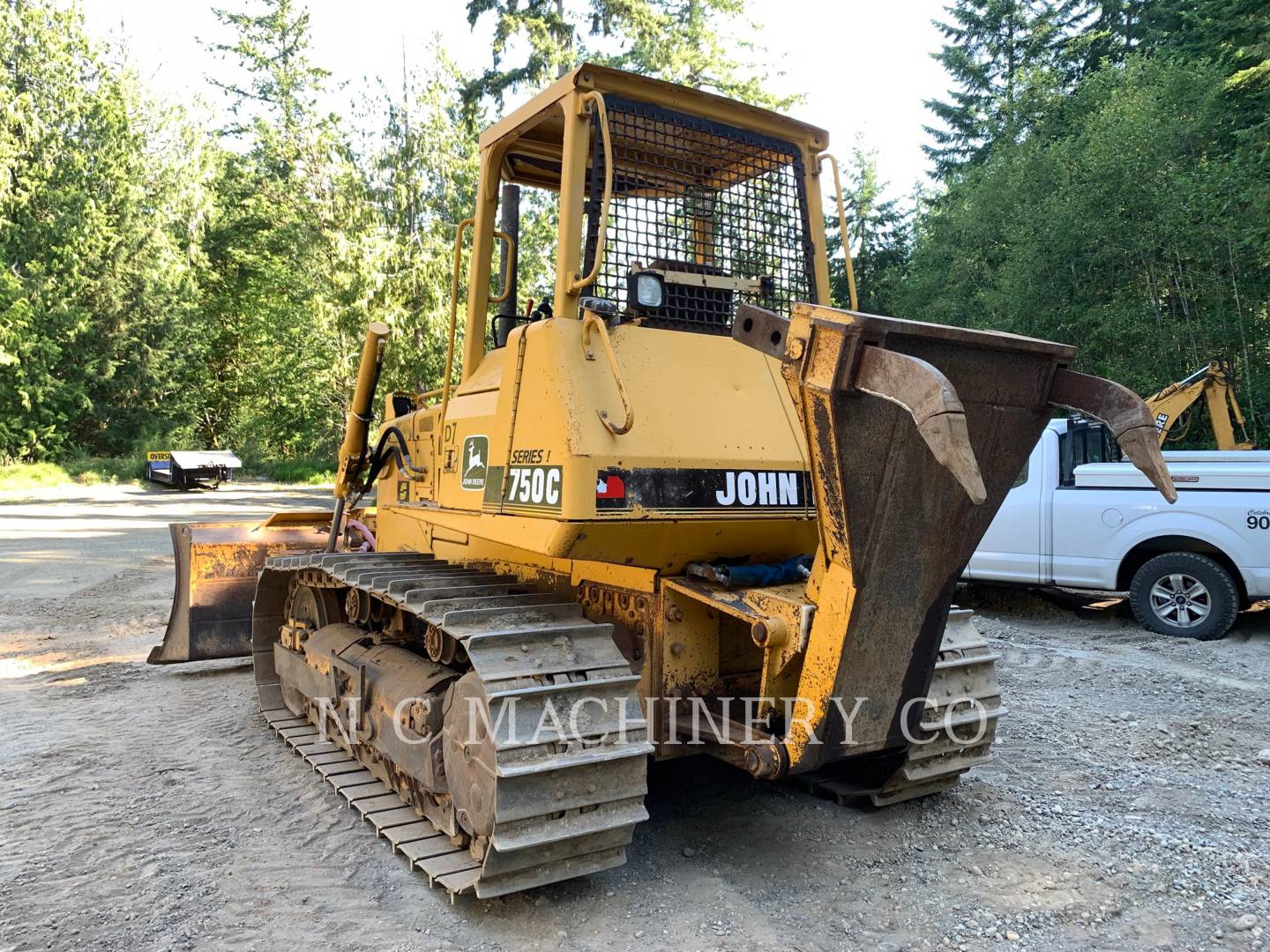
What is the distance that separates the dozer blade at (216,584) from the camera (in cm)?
670

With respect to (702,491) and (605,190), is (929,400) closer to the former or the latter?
(702,491)

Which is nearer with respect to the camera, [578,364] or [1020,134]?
[578,364]

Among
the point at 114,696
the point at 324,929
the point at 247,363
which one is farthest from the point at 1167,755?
the point at 247,363

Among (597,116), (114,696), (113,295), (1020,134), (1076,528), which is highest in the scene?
(1020,134)

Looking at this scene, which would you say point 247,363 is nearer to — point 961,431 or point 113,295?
point 113,295

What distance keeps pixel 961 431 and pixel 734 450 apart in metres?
1.29

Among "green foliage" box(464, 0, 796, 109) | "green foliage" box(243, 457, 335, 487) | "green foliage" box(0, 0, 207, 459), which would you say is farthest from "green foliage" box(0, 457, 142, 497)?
"green foliage" box(464, 0, 796, 109)

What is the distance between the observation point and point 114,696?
661 centimetres

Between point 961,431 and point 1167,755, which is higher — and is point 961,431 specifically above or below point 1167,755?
above

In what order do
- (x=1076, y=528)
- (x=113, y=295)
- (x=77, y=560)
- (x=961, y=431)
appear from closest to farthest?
(x=961, y=431), (x=1076, y=528), (x=77, y=560), (x=113, y=295)

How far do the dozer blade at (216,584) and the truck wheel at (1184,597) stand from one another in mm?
7072

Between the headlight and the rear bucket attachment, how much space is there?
863 millimetres

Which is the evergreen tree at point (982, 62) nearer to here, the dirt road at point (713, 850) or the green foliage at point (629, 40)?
the green foliage at point (629, 40)

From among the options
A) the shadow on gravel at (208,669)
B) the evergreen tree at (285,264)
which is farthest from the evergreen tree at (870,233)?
the shadow on gravel at (208,669)
